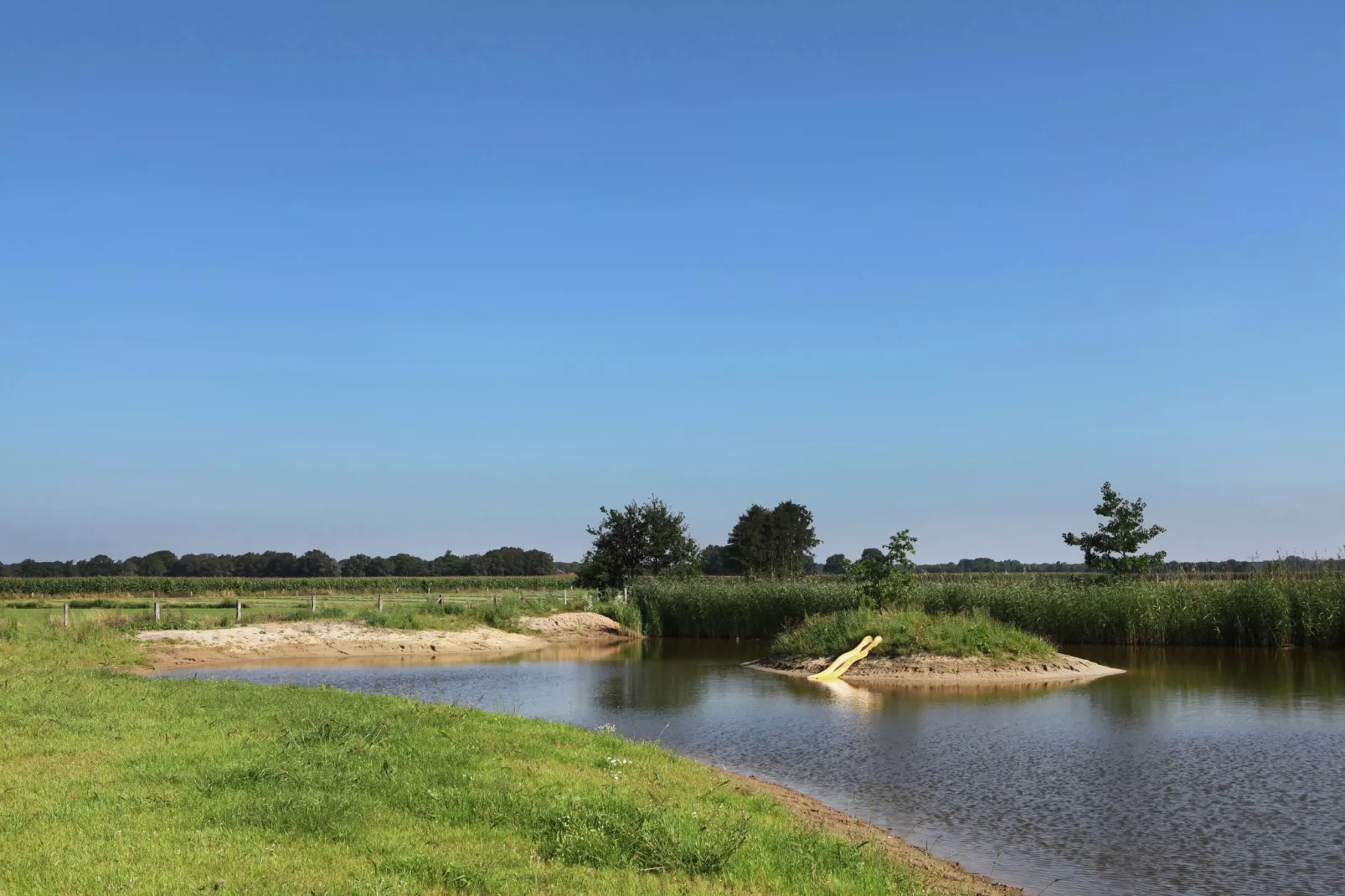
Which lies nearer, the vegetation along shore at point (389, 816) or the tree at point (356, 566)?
the vegetation along shore at point (389, 816)

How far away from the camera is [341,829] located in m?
8.32

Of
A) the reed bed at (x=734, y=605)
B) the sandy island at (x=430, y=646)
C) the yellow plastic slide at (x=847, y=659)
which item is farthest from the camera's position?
the reed bed at (x=734, y=605)

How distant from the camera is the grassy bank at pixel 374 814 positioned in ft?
24.1

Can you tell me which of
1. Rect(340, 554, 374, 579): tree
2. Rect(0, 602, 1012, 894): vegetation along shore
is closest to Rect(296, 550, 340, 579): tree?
Rect(340, 554, 374, 579): tree

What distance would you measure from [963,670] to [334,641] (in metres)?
24.3

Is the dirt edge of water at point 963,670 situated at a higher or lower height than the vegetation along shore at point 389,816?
lower

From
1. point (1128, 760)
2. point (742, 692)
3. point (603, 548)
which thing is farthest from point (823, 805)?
point (603, 548)

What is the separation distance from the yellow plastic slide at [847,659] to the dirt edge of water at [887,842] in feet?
50.4

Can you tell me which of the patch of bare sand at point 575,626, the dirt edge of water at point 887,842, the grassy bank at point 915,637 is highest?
the grassy bank at point 915,637

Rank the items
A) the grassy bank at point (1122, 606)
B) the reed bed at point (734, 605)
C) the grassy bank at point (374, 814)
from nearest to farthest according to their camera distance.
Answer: the grassy bank at point (374, 814) < the grassy bank at point (1122, 606) < the reed bed at point (734, 605)

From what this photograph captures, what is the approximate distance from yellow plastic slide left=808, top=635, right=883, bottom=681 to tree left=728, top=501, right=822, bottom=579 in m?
72.2

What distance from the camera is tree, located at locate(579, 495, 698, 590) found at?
60219 millimetres

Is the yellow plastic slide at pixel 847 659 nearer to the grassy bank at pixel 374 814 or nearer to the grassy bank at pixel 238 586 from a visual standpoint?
the grassy bank at pixel 374 814

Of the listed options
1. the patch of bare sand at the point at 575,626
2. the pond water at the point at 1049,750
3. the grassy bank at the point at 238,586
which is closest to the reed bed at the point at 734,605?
the patch of bare sand at the point at 575,626
